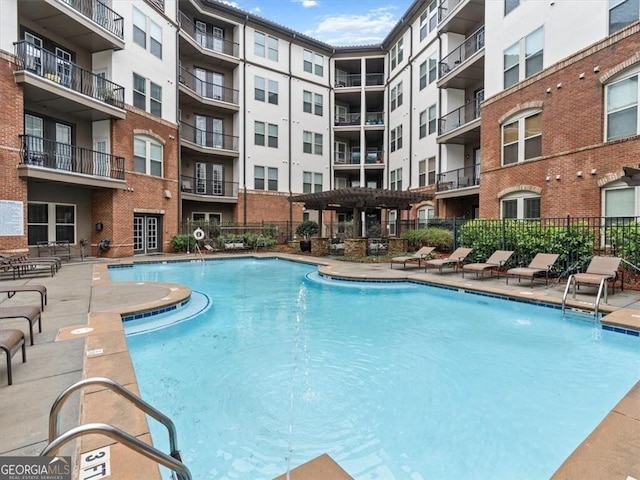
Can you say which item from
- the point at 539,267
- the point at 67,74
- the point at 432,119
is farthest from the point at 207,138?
the point at 539,267

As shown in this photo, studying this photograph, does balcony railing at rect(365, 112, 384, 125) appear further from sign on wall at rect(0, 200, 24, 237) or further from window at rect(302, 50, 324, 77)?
sign on wall at rect(0, 200, 24, 237)

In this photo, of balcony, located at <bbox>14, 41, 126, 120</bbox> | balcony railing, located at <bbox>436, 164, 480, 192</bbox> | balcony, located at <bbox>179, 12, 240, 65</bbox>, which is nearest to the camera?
balcony, located at <bbox>14, 41, 126, 120</bbox>

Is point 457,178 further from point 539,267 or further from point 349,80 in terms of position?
point 349,80

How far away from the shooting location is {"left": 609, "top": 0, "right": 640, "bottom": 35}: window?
32.8 ft

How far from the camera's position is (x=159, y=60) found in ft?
59.8

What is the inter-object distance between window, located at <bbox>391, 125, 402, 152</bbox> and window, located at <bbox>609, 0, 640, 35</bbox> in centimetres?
1542

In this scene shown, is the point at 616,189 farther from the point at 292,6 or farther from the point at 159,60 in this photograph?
the point at 292,6

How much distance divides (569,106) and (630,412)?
1214cm

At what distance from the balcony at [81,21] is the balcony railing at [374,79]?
1846 cm

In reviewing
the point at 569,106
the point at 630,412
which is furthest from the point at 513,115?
the point at 630,412

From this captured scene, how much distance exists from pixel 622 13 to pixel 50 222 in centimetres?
2141

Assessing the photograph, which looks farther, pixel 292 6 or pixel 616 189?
pixel 292 6

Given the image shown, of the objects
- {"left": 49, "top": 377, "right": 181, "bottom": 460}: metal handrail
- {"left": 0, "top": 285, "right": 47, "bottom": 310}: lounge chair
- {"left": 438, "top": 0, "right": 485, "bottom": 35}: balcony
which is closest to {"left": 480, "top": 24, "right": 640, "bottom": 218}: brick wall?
{"left": 438, "top": 0, "right": 485, "bottom": 35}: balcony

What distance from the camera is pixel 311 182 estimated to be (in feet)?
90.0
